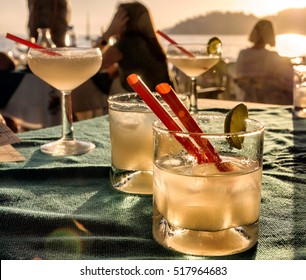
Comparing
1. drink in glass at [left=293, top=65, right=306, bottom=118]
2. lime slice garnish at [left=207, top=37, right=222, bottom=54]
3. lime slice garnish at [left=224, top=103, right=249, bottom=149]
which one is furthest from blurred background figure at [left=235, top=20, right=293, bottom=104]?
lime slice garnish at [left=224, top=103, right=249, bottom=149]

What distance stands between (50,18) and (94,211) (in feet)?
10.6

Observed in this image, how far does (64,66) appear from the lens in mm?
1270

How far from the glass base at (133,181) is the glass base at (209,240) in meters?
0.21

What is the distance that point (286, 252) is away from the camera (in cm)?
64

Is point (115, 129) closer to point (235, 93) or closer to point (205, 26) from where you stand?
point (235, 93)

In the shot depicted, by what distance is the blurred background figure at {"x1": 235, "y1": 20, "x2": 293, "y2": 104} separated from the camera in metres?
4.39

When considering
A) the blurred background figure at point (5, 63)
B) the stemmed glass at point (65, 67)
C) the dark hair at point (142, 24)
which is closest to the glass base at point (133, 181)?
the stemmed glass at point (65, 67)

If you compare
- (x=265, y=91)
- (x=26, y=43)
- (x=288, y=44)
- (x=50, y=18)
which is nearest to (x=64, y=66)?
(x=26, y=43)

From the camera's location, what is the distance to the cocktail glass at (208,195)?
61cm

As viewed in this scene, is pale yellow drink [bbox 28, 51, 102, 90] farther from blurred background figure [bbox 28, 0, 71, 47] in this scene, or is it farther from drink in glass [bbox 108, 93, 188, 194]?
blurred background figure [bbox 28, 0, 71, 47]

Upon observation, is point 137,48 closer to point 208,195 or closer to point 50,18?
point 50,18

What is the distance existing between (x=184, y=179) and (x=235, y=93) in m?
5.41

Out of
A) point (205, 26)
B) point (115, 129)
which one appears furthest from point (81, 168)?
point (205, 26)

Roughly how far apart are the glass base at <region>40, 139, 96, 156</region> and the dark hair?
2.43m
